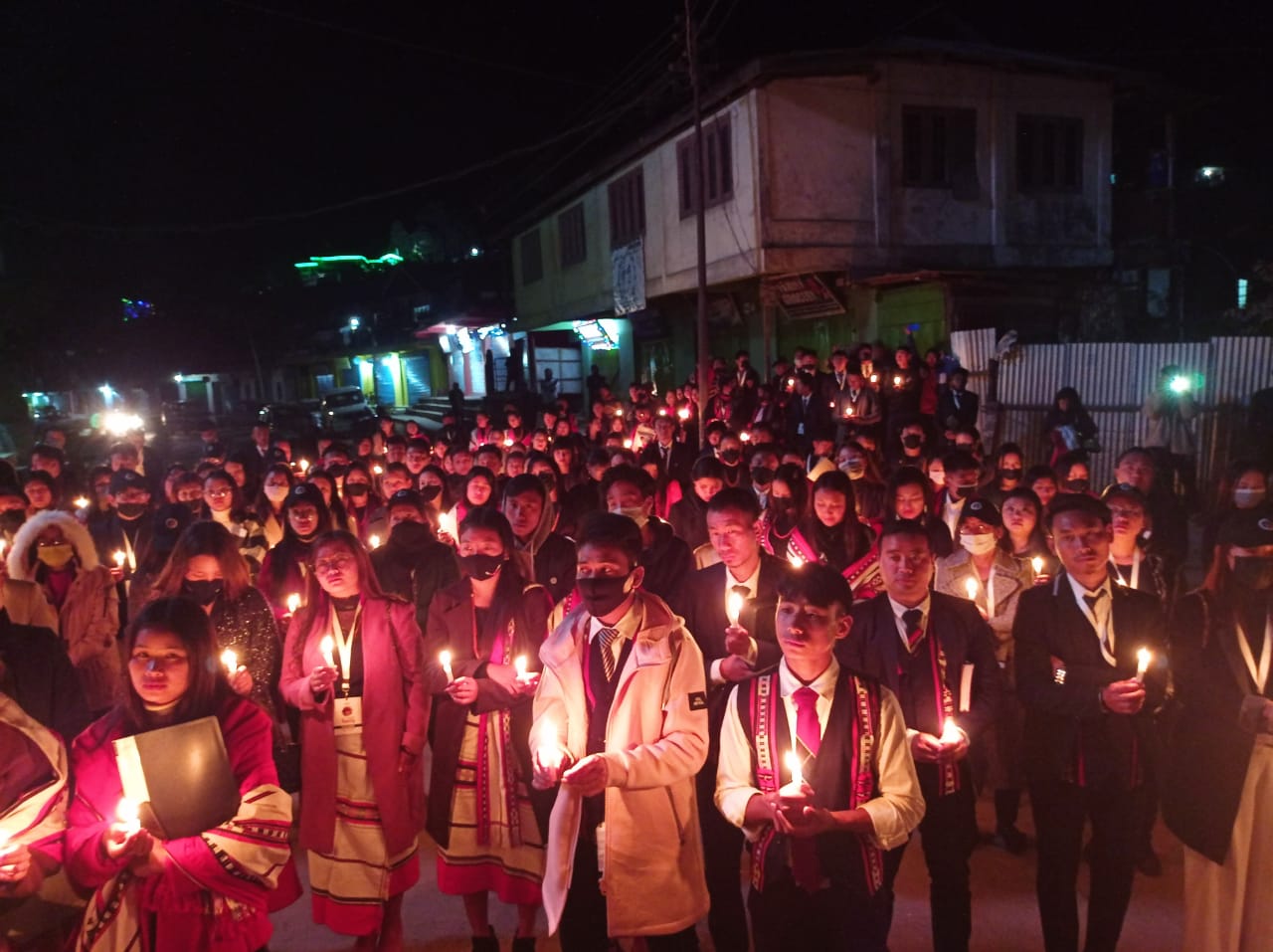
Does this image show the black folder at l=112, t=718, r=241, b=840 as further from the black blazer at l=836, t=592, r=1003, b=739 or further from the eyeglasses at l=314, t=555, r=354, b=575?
the black blazer at l=836, t=592, r=1003, b=739

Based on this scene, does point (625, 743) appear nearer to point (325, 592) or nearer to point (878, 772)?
point (878, 772)

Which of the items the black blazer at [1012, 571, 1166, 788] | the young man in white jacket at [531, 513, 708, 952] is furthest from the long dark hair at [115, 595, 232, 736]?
the black blazer at [1012, 571, 1166, 788]

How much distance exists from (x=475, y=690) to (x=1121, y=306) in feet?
66.8

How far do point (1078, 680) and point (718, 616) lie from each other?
5.10 feet

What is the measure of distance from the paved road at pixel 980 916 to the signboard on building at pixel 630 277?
61.1 feet

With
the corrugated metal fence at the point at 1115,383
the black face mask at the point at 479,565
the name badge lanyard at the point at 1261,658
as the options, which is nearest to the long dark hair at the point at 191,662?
the black face mask at the point at 479,565

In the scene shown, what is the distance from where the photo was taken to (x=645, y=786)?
3.05 meters

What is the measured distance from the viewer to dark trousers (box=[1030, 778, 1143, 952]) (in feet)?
11.6

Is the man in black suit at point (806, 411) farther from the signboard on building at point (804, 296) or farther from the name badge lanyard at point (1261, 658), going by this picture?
the name badge lanyard at point (1261, 658)

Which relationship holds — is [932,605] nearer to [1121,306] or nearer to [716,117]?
[716,117]

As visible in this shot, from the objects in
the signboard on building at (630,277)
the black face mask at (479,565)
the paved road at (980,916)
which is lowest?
the paved road at (980,916)

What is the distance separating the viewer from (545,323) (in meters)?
29.3

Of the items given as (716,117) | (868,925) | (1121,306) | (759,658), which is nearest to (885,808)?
(868,925)

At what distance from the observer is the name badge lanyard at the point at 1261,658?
123 inches
